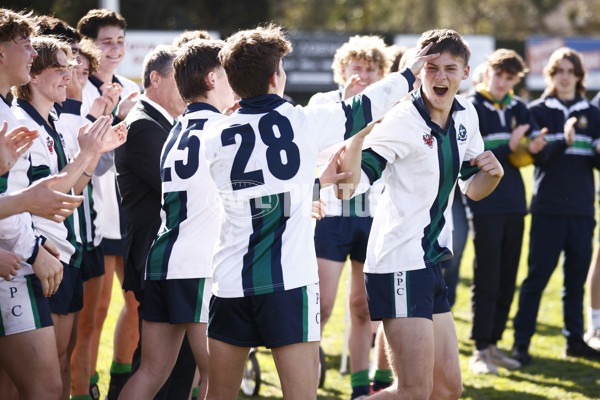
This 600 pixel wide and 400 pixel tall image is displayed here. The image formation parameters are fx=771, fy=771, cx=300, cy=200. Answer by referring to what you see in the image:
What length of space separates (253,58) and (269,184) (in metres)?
0.54

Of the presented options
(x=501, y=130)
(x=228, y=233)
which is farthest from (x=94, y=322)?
(x=501, y=130)

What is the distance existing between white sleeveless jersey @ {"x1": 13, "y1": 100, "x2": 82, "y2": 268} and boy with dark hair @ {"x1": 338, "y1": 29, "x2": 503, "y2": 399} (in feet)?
4.71

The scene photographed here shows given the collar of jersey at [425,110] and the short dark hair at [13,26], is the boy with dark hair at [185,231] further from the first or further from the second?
the collar of jersey at [425,110]

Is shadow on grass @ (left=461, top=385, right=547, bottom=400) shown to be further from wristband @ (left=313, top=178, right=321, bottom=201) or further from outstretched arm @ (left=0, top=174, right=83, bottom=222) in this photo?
outstretched arm @ (left=0, top=174, right=83, bottom=222)

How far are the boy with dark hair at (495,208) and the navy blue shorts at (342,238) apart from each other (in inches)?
49.0

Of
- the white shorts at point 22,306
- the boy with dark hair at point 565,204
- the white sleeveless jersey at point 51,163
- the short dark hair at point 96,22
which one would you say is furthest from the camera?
the boy with dark hair at point 565,204

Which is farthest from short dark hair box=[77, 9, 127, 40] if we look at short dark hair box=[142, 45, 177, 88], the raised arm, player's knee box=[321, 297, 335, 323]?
the raised arm

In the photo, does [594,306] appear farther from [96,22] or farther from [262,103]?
[96,22]

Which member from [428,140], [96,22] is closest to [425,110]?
[428,140]

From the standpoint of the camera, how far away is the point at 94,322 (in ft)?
17.3

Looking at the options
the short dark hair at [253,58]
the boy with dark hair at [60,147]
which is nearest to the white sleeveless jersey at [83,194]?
the boy with dark hair at [60,147]

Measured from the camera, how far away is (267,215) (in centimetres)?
331

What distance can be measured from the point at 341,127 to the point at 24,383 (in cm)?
183

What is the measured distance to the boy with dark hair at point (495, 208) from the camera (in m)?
6.28
